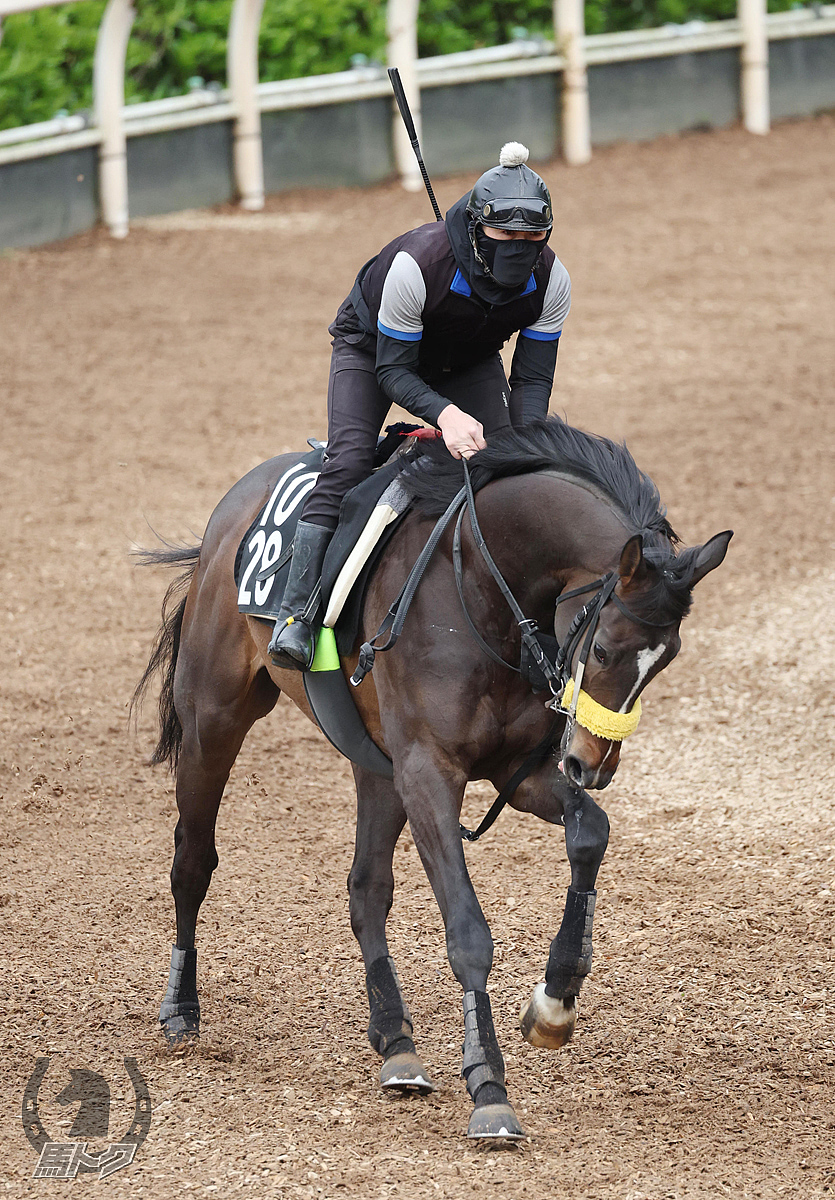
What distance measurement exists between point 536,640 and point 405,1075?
1.39 metres

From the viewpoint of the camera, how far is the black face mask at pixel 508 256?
4.38 meters

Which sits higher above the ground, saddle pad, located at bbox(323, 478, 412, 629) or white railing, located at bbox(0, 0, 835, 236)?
white railing, located at bbox(0, 0, 835, 236)

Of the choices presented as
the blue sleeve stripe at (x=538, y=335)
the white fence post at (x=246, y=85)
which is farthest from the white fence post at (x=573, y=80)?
the blue sleeve stripe at (x=538, y=335)

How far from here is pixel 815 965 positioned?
541 centimetres

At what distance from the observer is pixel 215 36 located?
1681cm

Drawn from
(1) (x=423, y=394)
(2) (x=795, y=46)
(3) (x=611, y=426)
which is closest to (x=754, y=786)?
(1) (x=423, y=394)

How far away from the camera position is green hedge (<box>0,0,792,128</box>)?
1553cm

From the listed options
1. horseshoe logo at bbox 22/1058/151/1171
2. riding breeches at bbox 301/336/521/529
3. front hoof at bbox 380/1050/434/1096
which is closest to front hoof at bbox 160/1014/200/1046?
horseshoe logo at bbox 22/1058/151/1171

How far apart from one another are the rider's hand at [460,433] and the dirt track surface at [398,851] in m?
1.92

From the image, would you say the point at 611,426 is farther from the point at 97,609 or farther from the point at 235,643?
the point at 235,643

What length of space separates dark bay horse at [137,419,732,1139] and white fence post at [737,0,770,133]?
650 inches

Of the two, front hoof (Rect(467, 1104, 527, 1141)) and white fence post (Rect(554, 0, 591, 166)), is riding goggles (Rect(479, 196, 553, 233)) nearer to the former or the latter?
front hoof (Rect(467, 1104, 527, 1141))

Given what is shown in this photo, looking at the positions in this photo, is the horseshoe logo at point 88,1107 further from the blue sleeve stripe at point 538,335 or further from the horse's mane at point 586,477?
the blue sleeve stripe at point 538,335

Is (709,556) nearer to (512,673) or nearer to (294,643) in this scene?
(512,673)
